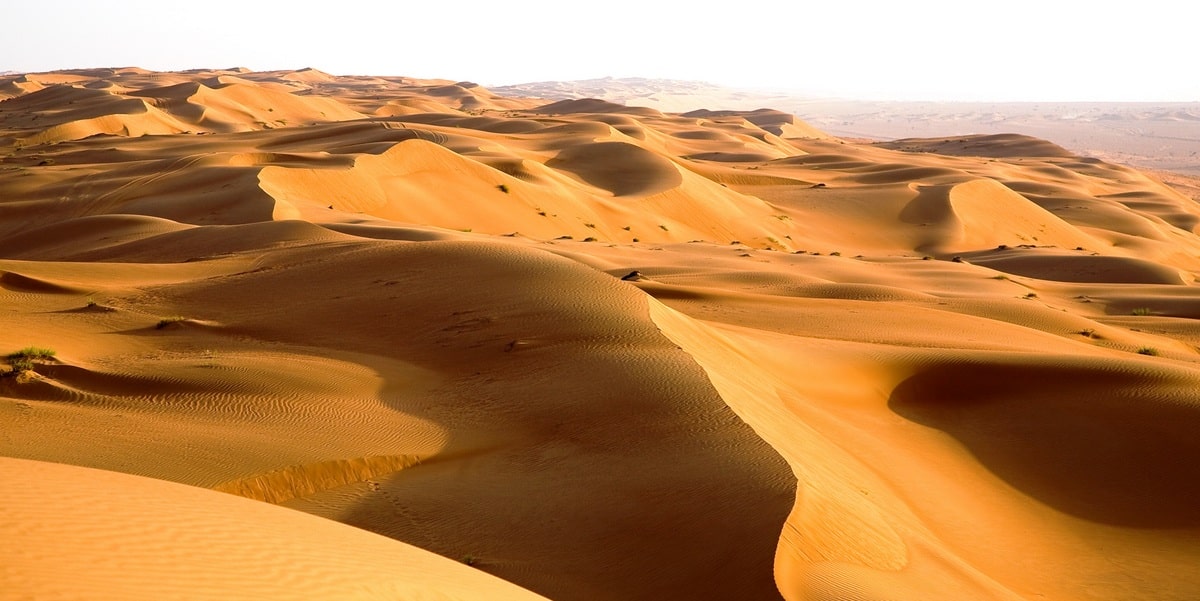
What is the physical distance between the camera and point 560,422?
8555 mm

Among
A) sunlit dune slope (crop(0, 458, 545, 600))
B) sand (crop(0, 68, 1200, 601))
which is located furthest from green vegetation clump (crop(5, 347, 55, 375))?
sunlit dune slope (crop(0, 458, 545, 600))

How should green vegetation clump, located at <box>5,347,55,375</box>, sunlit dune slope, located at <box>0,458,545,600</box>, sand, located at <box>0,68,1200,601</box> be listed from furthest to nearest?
green vegetation clump, located at <box>5,347,55,375</box> < sand, located at <box>0,68,1200,601</box> < sunlit dune slope, located at <box>0,458,545,600</box>

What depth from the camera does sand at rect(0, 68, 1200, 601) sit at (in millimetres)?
5391

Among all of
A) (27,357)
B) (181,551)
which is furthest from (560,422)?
(27,357)

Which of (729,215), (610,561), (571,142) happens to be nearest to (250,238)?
(610,561)

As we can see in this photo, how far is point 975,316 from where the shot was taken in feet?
55.2

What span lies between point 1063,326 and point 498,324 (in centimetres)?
1036

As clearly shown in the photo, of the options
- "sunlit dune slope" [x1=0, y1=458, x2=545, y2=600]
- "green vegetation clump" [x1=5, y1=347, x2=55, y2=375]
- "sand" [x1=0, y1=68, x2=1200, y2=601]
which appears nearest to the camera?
"sunlit dune slope" [x1=0, y1=458, x2=545, y2=600]

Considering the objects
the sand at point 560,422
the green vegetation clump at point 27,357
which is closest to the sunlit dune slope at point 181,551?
the sand at point 560,422

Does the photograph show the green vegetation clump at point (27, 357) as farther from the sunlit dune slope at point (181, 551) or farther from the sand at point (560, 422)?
the sunlit dune slope at point (181, 551)

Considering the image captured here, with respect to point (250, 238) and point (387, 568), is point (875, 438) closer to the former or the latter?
Answer: point (387, 568)

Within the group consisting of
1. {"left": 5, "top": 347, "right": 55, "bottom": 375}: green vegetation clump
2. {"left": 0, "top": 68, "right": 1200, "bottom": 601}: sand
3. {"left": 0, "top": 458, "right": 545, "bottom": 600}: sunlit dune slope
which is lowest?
{"left": 0, "top": 68, "right": 1200, "bottom": 601}: sand

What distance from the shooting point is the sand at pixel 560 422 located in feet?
17.7

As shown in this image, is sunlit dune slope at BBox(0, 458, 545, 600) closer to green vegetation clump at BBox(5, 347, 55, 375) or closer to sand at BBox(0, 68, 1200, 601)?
Answer: sand at BBox(0, 68, 1200, 601)
